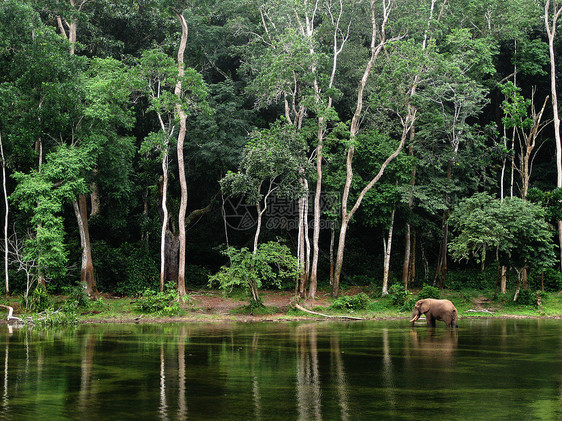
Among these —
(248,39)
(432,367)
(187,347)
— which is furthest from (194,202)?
(432,367)

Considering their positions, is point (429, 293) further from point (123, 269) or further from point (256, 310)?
point (123, 269)

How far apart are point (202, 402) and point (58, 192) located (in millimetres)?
17108

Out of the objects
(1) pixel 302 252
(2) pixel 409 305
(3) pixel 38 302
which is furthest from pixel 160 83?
(2) pixel 409 305

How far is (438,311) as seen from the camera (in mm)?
22516

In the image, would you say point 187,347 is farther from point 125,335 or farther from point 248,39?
point 248,39

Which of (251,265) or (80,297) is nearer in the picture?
(80,297)

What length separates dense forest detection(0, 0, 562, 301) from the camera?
2550 centimetres

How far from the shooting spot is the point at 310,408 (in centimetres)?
929

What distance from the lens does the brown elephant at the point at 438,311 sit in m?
22.2

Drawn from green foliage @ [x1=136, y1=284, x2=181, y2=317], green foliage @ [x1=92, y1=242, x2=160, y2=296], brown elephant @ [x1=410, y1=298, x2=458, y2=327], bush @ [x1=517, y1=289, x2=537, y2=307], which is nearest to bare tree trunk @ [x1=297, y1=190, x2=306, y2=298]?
green foliage @ [x1=136, y1=284, x2=181, y2=317]

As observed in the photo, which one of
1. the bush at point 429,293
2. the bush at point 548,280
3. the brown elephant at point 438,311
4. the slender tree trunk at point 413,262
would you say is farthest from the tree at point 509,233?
the slender tree trunk at point 413,262

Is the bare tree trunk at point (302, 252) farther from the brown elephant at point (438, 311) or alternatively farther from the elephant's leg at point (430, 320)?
the elephant's leg at point (430, 320)

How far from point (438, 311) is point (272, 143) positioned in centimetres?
1003

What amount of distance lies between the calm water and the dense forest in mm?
8006
